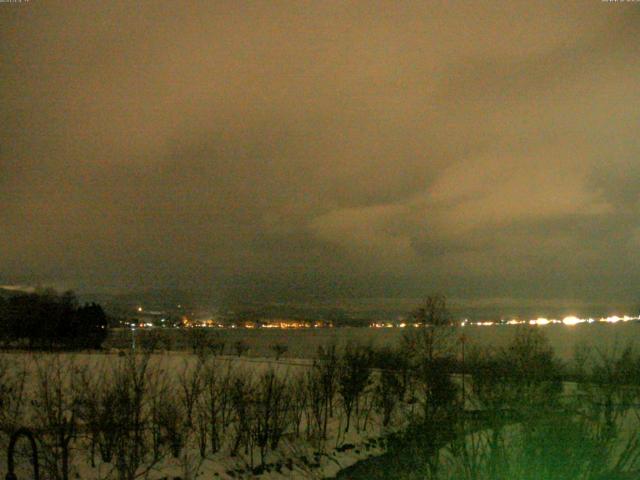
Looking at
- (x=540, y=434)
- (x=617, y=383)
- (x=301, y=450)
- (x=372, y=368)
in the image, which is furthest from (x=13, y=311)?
(x=540, y=434)

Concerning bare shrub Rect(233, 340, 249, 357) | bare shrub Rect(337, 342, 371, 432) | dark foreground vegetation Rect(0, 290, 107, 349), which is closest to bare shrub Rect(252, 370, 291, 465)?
bare shrub Rect(337, 342, 371, 432)

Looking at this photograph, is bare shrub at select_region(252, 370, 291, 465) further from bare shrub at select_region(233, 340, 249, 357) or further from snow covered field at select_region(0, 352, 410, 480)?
bare shrub at select_region(233, 340, 249, 357)

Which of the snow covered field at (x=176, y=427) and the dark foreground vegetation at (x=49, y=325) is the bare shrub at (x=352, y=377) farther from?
the dark foreground vegetation at (x=49, y=325)

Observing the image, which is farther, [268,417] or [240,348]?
[240,348]

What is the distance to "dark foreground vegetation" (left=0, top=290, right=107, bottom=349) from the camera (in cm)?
6888

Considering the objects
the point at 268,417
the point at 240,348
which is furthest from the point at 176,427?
the point at 240,348

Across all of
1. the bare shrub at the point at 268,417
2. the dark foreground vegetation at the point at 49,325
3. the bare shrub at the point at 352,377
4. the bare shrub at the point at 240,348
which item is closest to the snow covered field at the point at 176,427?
the bare shrub at the point at 268,417

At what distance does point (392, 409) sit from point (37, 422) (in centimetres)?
1627

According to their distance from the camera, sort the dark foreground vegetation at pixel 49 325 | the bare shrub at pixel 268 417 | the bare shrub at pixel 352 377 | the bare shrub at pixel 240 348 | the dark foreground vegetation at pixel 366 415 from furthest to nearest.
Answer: the bare shrub at pixel 240 348
the dark foreground vegetation at pixel 49 325
the bare shrub at pixel 352 377
the bare shrub at pixel 268 417
the dark foreground vegetation at pixel 366 415

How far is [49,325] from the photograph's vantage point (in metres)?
71.3

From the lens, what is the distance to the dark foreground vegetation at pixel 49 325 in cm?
6888

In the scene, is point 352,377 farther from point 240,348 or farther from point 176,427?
point 240,348

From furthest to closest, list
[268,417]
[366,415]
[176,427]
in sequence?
1. [366,415]
2. [268,417]
3. [176,427]

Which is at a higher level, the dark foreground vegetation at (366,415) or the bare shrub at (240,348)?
the dark foreground vegetation at (366,415)
